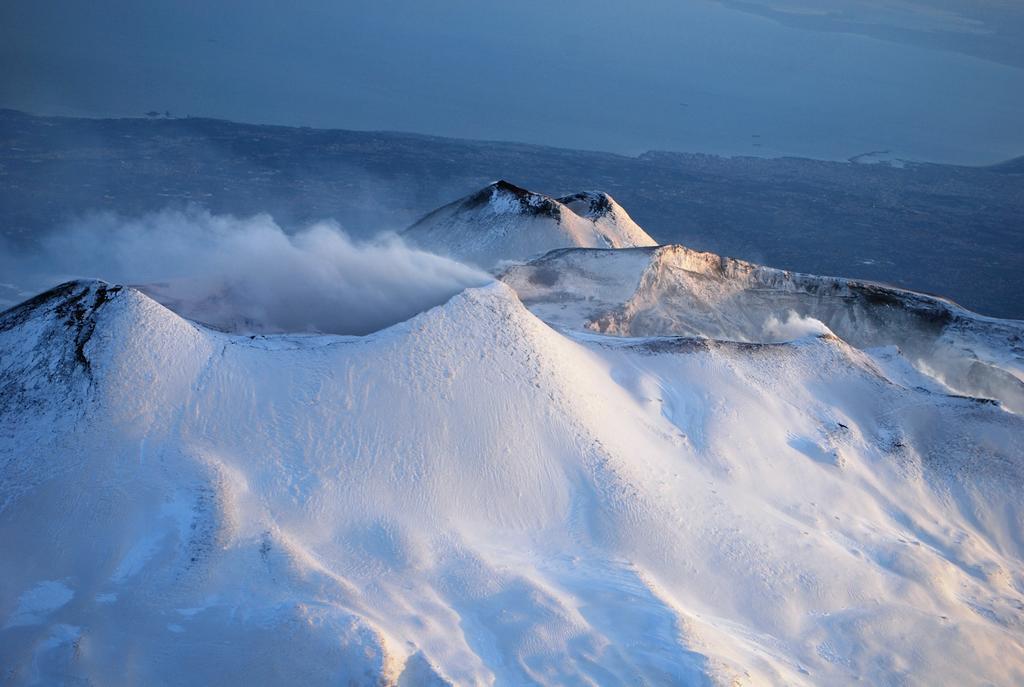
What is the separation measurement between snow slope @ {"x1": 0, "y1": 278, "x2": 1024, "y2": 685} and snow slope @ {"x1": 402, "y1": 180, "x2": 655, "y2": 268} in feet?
33.8

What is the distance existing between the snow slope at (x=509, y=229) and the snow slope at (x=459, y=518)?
1030cm

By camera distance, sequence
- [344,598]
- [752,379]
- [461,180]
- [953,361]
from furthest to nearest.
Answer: [461,180] < [953,361] < [752,379] < [344,598]

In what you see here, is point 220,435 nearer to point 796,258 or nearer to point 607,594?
point 607,594

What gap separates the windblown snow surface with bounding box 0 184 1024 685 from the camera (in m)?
9.01

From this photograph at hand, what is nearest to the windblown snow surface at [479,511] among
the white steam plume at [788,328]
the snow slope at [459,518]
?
the snow slope at [459,518]

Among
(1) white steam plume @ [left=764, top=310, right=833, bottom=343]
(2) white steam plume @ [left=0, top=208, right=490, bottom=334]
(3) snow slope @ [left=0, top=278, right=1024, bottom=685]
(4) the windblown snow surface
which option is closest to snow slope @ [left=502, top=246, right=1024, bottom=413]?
(1) white steam plume @ [left=764, top=310, right=833, bottom=343]

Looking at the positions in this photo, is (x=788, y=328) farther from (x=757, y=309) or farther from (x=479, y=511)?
(x=479, y=511)

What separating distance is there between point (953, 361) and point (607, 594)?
1530 cm

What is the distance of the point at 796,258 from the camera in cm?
5338

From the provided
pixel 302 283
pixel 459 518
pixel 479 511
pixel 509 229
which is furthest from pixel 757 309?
pixel 459 518

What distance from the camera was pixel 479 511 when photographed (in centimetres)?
1139

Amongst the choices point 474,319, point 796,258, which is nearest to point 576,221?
point 474,319

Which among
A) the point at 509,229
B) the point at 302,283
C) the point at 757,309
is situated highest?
the point at 509,229

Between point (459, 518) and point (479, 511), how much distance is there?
0.34 metres
